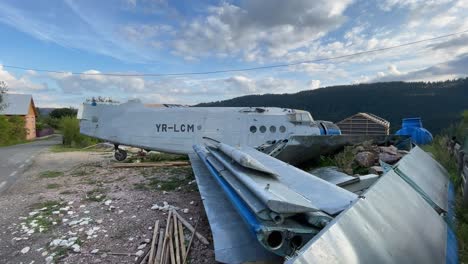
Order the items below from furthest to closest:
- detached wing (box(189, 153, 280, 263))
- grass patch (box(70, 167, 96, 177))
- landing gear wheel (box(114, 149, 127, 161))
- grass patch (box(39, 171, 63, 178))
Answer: landing gear wheel (box(114, 149, 127, 161))
grass patch (box(70, 167, 96, 177))
grass patch (box(39, 171, 63, 178))
detached wing (box(189, 153, 280, 263))

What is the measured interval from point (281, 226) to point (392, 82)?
1995 inches

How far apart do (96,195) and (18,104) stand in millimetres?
46064

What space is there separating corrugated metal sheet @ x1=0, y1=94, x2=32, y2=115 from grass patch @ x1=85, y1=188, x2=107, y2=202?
4290cm

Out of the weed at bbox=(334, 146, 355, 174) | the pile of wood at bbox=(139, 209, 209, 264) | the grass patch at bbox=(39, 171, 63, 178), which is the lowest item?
the grass patch at bbox=(39, 171, 63, 178)

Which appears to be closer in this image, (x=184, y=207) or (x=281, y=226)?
(x=281, y=226)

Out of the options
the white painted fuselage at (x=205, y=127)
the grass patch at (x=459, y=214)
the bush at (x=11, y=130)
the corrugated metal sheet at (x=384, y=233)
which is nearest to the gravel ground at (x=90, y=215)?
the white painted fuselage at (x=205, y=127)

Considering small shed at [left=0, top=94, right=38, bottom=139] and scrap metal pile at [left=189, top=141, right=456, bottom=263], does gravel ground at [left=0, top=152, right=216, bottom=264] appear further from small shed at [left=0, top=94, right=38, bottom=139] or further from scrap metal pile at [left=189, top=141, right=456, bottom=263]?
small shed at [left=0, top=94, right=38, bottom=139]

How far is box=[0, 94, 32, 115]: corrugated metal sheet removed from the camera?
4025 cm

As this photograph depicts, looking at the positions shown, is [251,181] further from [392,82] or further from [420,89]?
[392,82]

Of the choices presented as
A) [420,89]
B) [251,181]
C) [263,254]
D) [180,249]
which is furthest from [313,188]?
[420,89]

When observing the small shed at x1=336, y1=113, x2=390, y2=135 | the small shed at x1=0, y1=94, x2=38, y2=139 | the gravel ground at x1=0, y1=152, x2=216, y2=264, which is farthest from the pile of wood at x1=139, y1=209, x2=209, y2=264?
the small shed at x1=0, y1=94, x2=38, y2=139

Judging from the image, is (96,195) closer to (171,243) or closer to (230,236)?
(171,243)

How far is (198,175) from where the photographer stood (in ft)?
20.0

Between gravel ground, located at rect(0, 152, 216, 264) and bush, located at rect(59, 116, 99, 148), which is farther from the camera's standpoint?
bush, located at rect(59, 116, 99, 148)
